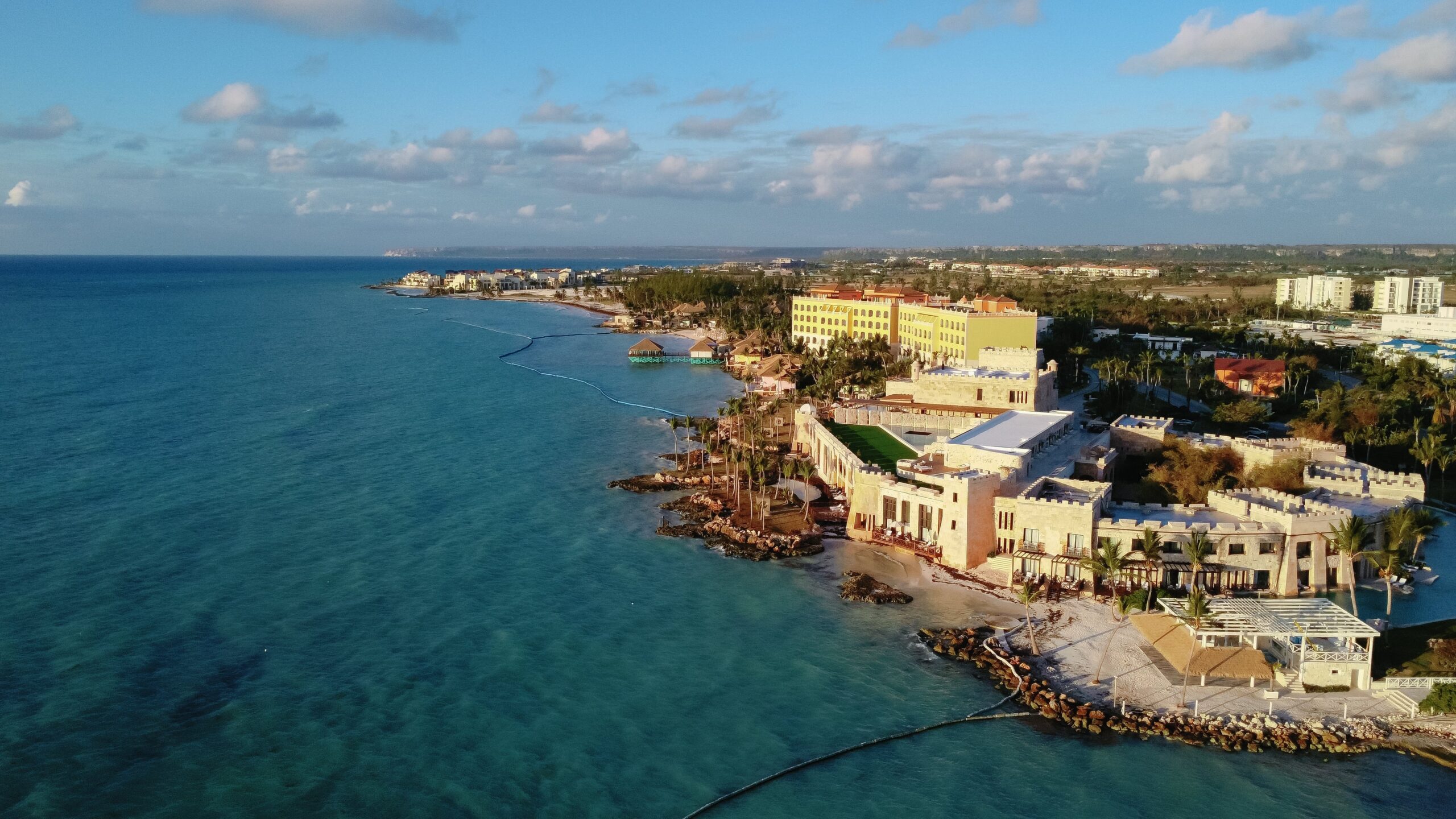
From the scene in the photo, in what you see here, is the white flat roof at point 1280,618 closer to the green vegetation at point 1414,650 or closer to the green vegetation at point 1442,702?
the green vegetation at point 1414,650

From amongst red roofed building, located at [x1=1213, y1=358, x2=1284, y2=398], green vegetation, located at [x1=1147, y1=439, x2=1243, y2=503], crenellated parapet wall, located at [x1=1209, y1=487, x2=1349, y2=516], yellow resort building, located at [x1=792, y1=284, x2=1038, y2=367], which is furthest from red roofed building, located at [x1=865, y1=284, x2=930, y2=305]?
crenellated parapet wall, located at [x1=1209, y1=487, x2=1349, y2=516]

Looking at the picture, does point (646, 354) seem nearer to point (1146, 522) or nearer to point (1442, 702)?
point (1146, 522)

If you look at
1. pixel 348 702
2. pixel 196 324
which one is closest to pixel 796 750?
pixel 348 702

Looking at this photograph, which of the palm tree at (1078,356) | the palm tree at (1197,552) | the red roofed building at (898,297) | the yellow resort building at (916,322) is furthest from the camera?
the red roofed building at (898,297)

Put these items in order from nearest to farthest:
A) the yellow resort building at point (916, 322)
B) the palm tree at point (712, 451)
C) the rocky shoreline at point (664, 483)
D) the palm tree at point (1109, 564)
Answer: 1. the palm tree at point (1109, 564)
2. the rocky shoreline at point (664, 483)
3. the palm tree at point (712, 451)
4. the yellow resort building at point (916, 322)

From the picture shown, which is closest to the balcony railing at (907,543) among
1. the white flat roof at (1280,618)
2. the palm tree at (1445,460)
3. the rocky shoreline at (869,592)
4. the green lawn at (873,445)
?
the green lawn at (873,445)

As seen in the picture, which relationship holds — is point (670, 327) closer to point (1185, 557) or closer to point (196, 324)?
point (196, 324)

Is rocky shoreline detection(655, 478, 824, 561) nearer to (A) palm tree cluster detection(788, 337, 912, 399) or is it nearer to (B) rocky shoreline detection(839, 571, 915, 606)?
(B) rocky shoreline detection(839, 571, 915, 606)

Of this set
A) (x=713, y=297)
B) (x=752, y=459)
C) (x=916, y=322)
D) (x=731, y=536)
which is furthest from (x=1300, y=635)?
(x=713, y=297)
